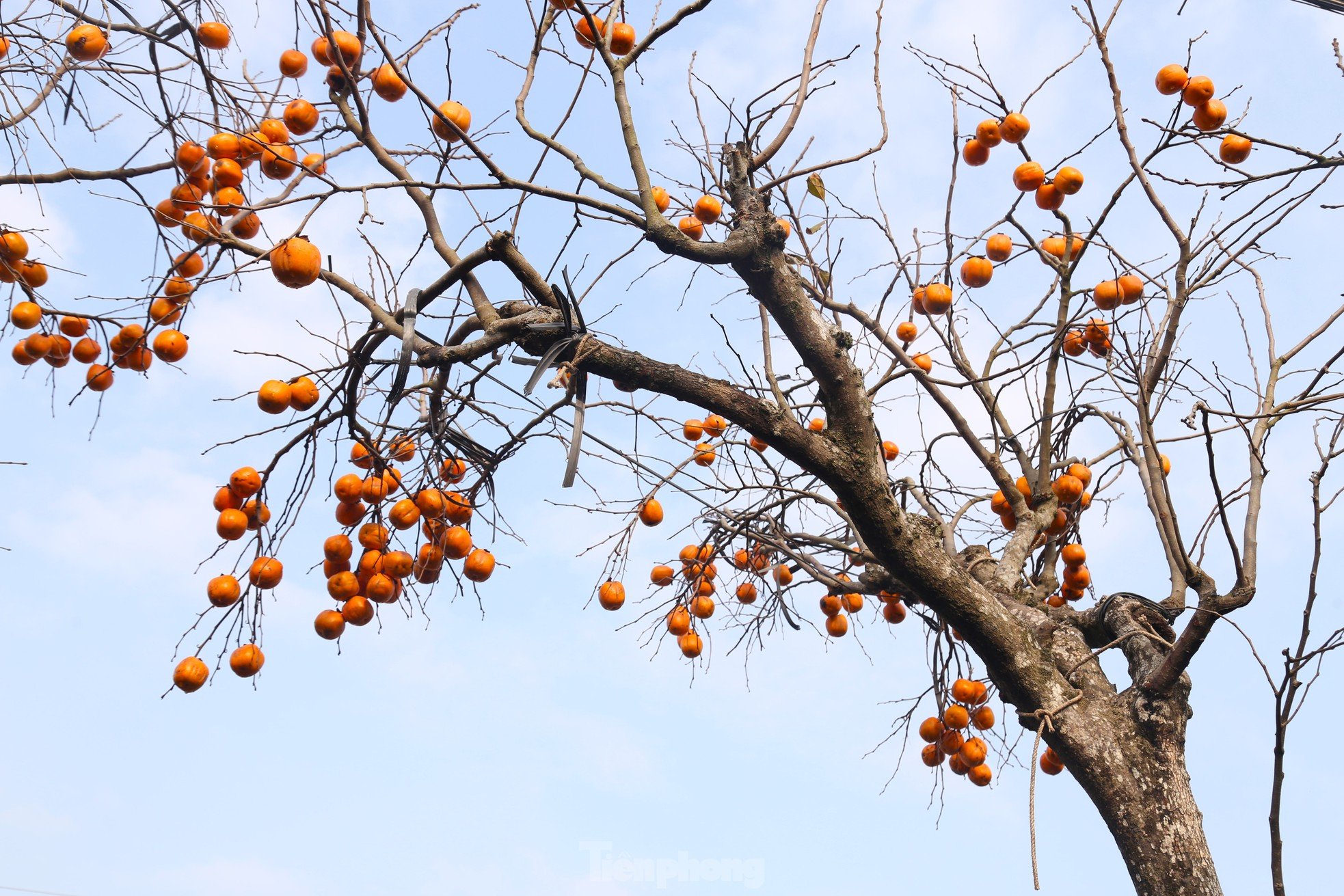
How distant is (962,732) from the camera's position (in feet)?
11.6

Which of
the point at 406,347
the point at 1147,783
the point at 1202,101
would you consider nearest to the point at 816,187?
the point at 1202,101

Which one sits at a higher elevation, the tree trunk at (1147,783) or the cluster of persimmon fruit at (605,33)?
the cluster of persimmon fruit at (605,33)

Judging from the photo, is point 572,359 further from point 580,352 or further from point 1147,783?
point 1147,783

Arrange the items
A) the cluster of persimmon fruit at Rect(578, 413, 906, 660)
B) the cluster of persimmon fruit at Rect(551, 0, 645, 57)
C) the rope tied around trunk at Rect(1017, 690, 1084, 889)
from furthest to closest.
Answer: the cluster of persimmon fruit at Rect(578, 413, 906, 660)
the cluster of persimmon fruit at Rect(551, 0, 645, 57)
the rope tied around trunk at Rect(1017, 690, 1084, 889)

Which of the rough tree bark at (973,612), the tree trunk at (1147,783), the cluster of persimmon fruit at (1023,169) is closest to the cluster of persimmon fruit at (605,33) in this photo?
the rough tree bark at (973,612)

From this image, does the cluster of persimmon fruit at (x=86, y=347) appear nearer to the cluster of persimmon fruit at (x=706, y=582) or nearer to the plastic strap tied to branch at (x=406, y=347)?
the plastic strap tied to branch at (x=406, y=347)

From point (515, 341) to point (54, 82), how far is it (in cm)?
177

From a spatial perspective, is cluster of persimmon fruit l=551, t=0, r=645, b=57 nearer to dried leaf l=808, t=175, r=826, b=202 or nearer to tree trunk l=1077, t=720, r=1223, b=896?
dried leaf l=808, t=175, r=826, b=202

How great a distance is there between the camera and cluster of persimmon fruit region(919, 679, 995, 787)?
11.3ft

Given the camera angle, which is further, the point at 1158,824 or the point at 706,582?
the point at 706,582

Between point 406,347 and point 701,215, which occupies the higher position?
point 701,215

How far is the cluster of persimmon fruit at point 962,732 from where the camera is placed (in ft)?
11.3

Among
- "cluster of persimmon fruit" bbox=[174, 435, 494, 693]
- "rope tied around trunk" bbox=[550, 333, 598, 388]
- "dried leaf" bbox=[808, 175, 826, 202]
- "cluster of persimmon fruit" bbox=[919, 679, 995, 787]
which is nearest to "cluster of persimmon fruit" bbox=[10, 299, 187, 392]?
"cluster of persimmon fruit" bbox=[174, 435, 494, 693]

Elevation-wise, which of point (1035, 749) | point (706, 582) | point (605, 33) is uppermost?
point (605, 33)
